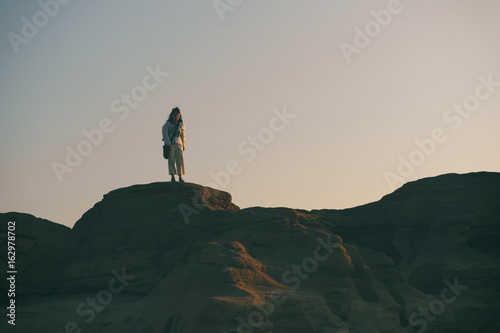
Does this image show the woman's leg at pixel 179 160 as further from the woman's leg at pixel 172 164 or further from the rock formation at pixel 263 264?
the rock formation at pixel 263 264

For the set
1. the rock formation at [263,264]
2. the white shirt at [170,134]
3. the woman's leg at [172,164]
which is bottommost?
the rock formation at [263,264]

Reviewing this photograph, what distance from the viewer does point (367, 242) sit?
25797 millimetres

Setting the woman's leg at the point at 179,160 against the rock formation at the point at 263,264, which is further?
the woman's leg at the point at 179,160

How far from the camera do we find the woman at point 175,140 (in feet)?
80.4

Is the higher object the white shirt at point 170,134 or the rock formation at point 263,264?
the white shirt at point 170,134

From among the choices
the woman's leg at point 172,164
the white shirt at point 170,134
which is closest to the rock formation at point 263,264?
the woman's leg at point 172,164

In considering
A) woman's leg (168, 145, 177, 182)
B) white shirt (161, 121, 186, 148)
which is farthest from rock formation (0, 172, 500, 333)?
white shirt (161, 121, 186, 148)

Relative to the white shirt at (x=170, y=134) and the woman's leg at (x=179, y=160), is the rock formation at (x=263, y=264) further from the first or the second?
the white shirt at (x=170, y=134)

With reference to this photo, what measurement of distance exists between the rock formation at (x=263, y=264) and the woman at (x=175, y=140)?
3.08 ft

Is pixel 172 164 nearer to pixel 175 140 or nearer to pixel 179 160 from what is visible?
pixel 179 160

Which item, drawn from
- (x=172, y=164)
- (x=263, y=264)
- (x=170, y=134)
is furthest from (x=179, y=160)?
(x=263, y=264)

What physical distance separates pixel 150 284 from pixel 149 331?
135 inches

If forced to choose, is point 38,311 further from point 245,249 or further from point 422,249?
point 422,249

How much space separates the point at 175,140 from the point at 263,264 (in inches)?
263
